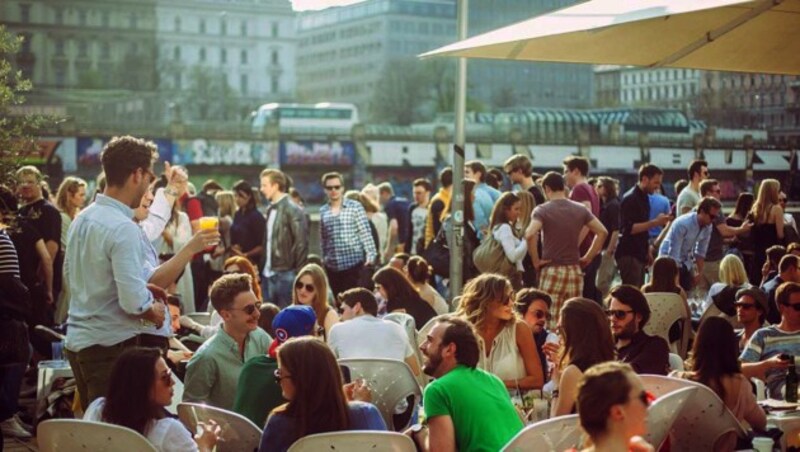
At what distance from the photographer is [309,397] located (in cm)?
481

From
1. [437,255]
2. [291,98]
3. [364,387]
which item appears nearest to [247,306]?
[364,387]

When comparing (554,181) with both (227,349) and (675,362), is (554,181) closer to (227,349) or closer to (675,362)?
(675,362)

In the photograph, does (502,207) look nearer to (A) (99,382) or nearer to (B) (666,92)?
(A) (99,382)

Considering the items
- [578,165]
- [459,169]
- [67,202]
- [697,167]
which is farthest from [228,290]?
[697,167]

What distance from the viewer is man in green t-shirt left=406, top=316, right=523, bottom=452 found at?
5.15 m

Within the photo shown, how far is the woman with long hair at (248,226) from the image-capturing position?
13570 millimetres

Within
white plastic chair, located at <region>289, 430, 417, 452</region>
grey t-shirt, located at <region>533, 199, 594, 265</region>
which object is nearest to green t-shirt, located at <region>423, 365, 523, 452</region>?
white plastic chair, located at <region>289, 430, 417, 452</region>

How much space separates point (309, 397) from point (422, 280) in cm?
560

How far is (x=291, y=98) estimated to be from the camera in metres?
139

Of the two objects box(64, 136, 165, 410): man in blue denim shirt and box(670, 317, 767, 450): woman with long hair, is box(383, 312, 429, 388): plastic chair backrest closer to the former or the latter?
box(670, 317, 767, 450): woman with long hair

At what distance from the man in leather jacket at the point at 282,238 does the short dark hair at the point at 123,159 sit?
7.00 m

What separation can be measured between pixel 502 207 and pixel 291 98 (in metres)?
129

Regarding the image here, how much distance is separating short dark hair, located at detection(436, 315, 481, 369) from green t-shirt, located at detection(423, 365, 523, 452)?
113 mm

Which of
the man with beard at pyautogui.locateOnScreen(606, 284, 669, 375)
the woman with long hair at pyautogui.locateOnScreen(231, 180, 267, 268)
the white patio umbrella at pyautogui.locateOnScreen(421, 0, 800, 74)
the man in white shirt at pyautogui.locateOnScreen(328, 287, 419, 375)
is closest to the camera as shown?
the man with beard at pyautogui.locateOnScreen(606, 284, 669, 375)
